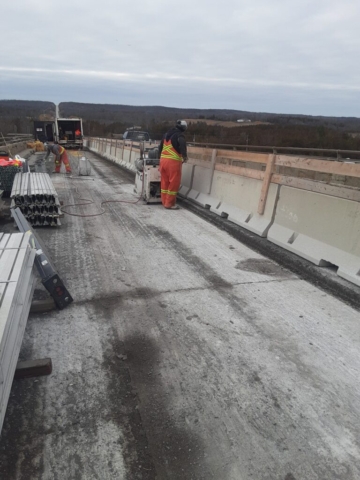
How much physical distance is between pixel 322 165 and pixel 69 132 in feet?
116

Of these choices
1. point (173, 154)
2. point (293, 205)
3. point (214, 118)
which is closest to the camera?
point (293, 205)

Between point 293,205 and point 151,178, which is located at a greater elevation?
point 293,205

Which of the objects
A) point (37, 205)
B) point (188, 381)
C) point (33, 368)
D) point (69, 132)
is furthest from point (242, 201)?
point (69, 132)

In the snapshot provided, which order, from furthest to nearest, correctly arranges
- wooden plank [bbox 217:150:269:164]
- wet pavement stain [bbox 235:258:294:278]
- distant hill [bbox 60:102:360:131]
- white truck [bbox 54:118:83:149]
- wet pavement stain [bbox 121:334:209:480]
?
1. distant hill [bbox 60:102:360:131]
2. white truck [bbox 54:118:83:149]
3. wooden plank [bbox 217:150:269:164]
4. wet pavement stain [bbox 235:258:294:278]
5. wet pavement stain [bbox 121:334:209:480]

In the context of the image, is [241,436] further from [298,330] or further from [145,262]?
[145,262]

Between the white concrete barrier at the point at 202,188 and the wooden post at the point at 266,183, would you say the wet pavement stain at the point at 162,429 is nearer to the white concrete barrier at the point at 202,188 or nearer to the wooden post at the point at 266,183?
the wooden post at the point at 266,183

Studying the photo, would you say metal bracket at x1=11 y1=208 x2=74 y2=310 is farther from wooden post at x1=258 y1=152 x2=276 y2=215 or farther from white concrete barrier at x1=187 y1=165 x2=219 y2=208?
white concrete barrier at x1=187 y1=165 x2=219 y2=208

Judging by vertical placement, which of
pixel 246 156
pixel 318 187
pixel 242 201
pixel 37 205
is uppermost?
pixel 246 156

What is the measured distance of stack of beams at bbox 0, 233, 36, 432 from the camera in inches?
90.1

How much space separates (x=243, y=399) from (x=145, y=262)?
2925mm

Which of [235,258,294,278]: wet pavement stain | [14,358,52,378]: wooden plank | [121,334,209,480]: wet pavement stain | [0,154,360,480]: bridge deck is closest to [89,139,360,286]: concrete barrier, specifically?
[235,258,294,278]: wet pavement stain

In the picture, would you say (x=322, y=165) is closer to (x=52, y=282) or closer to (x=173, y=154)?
(x=173, y=154)

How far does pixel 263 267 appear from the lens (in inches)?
207

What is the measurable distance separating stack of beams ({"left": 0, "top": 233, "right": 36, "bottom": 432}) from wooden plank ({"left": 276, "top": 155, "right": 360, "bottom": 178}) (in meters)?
4.05
